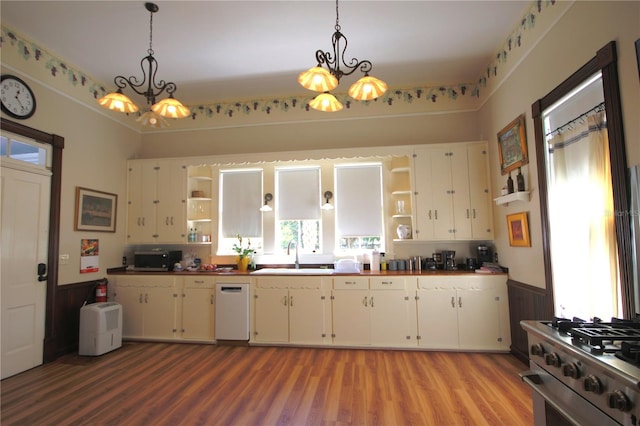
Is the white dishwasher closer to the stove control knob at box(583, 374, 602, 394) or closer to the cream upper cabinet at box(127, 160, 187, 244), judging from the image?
the cream upper cabinet at box(127, 160, 187, 244)

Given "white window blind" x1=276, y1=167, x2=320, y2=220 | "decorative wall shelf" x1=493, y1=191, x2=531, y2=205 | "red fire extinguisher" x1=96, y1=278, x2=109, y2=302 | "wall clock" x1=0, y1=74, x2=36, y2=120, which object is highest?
"wall clock" x1=0, y1=74, x2=36, y2=120

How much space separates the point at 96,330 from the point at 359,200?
3.72 metres

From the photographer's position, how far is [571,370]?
1169 mm

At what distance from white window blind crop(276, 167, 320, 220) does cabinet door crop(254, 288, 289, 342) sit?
1.20 meters

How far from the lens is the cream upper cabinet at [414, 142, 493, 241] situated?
3902 mm

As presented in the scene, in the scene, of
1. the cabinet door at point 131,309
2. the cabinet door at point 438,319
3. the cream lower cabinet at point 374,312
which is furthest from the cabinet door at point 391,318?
the cabinet door at point 131,309

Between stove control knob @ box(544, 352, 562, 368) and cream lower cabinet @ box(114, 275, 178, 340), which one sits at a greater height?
stove control knob @ box(544, 352, 562, 368)

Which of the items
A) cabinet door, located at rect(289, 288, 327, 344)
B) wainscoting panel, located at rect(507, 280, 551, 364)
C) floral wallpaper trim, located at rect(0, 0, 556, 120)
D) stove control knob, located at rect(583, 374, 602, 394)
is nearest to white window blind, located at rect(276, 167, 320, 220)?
floral wallpaper trim, located at rect(0, 0, 556, 120)

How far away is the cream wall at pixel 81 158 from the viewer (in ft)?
11.7

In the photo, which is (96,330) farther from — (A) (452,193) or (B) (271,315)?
(A) (452,193)

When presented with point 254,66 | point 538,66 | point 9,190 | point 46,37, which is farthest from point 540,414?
point 46,37

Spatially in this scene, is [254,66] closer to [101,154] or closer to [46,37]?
[46,37]

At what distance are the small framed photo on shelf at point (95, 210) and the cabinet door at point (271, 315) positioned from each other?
2.43 m

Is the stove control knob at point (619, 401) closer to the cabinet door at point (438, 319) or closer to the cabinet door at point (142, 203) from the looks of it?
the cabinet door at point (438, 319)
